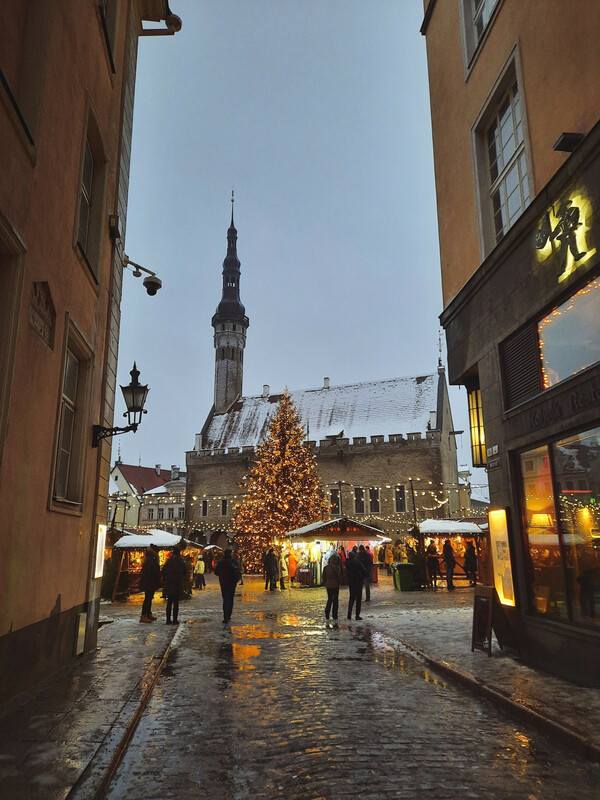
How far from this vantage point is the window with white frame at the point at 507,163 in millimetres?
9375

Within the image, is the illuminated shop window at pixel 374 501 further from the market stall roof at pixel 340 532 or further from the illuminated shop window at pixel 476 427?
the illuminated shop window at pixel 476 427

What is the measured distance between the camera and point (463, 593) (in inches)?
808

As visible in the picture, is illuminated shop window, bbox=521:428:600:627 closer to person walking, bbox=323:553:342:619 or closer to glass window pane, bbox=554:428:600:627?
glass window pane, bbox=554:428:600:627

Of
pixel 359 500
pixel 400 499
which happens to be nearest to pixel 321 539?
pixel 400 499

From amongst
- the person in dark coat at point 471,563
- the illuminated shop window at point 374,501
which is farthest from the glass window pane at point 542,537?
the illuminated shop window at point 374,501

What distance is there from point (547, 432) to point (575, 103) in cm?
406

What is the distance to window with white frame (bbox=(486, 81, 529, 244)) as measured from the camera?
9375 millimetres

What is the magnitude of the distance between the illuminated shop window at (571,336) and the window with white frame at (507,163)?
95.2 inches

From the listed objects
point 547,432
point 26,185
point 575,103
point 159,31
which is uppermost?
point 159,31

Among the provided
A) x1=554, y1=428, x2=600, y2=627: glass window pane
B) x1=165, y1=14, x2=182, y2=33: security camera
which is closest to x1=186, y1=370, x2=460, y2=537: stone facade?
x1=165, y1=14, x2=182, y2=33: security camera

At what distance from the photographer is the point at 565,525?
744cm

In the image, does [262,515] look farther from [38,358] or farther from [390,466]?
[38,358]

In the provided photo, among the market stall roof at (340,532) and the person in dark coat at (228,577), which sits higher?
the market stall roof at (340,532)

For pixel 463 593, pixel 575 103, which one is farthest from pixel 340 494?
pixel 575 103
